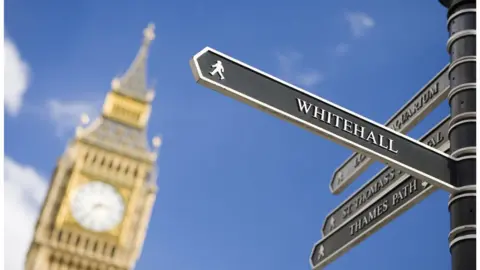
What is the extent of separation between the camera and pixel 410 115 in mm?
3561

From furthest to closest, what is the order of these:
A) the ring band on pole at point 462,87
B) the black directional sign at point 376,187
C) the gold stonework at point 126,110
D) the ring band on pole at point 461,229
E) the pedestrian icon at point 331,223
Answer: the gold stonework at point 126,110 → the pedestrian icon at point 331,223 → the black directional sign at point 376,187 → the ring band on pole at point 462,87 → the ring band on pole at point 461,229

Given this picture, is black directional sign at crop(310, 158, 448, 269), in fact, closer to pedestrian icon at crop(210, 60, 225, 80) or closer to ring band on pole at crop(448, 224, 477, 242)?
ring band on pole at crop(448, 224, 477, 242)

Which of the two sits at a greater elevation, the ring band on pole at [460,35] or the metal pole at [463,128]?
the ring band on pole at [460,35]

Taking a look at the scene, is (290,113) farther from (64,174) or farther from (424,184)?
(64,174)

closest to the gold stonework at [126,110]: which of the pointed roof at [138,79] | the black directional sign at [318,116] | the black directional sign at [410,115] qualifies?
the pointed roof at [138,79]

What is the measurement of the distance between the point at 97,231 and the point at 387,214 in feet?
107

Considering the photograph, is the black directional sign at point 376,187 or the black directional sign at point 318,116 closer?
the black directional sign at point 318,116

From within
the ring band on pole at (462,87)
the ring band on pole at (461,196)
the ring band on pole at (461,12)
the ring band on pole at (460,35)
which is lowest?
the ring band on pole at (461,196)

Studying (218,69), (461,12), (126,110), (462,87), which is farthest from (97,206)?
(218,69)

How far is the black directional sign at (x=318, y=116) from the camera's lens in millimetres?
2760

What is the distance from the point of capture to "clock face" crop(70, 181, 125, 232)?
114 ft

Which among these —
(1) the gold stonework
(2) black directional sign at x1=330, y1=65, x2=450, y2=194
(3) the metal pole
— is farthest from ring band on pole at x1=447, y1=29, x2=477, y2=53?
(1) the gold stonework

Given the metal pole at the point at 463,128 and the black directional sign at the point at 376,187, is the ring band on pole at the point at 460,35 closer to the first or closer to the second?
the metal pole at the point at 463,128

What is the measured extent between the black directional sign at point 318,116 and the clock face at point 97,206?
32.5m
